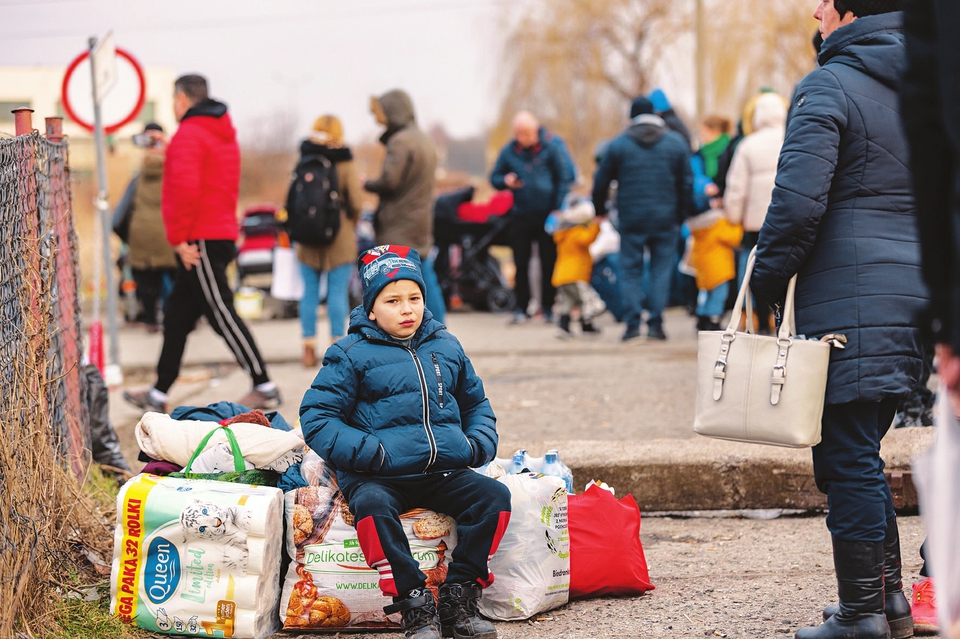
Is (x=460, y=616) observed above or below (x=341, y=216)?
below

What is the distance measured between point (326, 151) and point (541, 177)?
3534 millimetres

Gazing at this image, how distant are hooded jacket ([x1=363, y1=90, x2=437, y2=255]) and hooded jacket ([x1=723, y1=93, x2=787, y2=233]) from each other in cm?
222

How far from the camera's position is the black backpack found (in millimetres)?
8227

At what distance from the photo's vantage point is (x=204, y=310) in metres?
6.73

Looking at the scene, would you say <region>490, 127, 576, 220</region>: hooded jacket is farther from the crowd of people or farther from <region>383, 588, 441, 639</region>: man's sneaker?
<region>383, 588, 441, 639</region>: man's sneaker

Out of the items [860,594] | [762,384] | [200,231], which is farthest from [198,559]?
[200,231]

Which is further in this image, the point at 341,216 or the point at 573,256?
the point at 573,256

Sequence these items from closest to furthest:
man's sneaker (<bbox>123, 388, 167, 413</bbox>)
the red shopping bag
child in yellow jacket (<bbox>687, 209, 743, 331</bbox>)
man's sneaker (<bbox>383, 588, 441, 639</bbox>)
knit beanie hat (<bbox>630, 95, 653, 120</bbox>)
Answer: man's sneaker (<bbox>383, 588, 441, 639</bbox>) → the red shopping bag → man's sneaker (<bbox>123, 388, 167, 413</bbox>) → child in yellow jacket (<bbox>687, 209, 743, 331</bbox>) → knit beanie hat (<bbox>630, 95, 653, 120</bbox>)

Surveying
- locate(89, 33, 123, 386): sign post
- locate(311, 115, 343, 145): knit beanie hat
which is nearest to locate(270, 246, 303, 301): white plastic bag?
locate(311, 115, 343, 145): knit beanie hat

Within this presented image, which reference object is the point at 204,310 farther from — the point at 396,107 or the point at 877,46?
the point at 877,46

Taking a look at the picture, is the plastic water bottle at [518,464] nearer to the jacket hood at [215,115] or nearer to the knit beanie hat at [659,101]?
the jacket hood at [215,115]

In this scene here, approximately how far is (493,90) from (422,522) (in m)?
27.4

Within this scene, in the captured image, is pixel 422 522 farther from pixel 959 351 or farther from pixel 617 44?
pixel 617 44

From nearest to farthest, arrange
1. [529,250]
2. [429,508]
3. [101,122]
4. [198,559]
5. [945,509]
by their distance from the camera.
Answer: [945,509], [198,559], [429,508], [101,122], [529,250]
